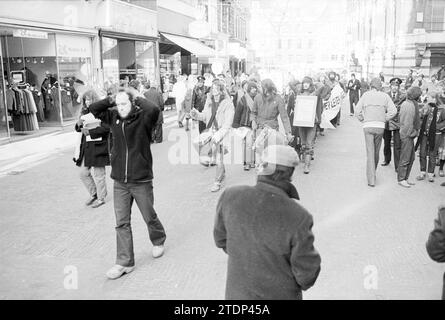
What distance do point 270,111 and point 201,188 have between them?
1987 mm

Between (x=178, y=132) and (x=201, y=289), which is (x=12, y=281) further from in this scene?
(x=178, y=132)

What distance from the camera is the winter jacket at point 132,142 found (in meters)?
5.25

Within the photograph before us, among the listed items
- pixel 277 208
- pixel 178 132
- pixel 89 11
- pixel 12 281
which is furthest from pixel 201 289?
pixel 89 11

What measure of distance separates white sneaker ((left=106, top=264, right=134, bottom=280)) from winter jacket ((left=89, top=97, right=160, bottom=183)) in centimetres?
91

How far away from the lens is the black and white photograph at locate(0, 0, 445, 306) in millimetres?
2975

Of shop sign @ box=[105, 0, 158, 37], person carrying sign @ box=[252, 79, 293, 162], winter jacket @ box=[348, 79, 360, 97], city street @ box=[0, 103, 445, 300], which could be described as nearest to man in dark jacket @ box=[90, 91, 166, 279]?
city street @ box=[0, 103, 445, 300]

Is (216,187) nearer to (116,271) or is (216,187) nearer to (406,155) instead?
(406,155)

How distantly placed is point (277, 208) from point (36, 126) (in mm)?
15103

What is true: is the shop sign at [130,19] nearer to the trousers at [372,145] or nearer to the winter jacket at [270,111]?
the winter jacket at [270,111]

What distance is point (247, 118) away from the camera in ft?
35.1

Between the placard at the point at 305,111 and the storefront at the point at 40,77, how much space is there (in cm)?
833

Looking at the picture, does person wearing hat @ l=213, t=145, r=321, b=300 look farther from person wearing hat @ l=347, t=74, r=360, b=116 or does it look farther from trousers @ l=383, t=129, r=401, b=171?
person wearing hat @ l=347, t=74, r=360, b=116

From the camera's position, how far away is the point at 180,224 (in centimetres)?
708

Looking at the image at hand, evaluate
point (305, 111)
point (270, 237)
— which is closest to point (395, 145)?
point (305, 111)
